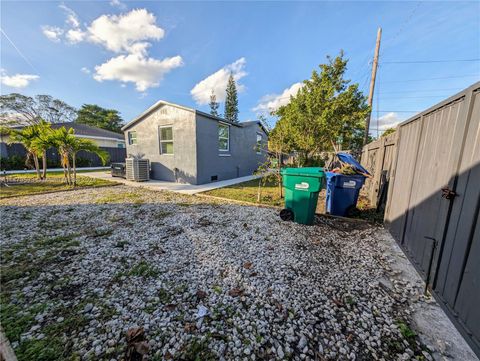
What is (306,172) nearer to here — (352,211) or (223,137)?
(352,211)

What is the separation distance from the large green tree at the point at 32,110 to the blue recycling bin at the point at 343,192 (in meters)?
12.1

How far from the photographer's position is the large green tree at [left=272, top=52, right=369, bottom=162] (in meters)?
10.1

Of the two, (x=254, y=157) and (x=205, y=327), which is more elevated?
(x=254, y=157)

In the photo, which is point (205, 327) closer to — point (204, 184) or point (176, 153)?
point (204, 184)

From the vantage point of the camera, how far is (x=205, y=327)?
5.04ft

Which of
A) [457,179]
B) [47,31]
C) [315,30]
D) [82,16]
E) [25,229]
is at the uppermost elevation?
[315,30]

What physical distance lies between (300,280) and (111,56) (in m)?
13.0

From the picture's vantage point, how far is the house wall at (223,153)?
831cm

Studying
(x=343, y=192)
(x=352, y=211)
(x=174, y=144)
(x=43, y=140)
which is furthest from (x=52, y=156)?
(x=352, y=211)

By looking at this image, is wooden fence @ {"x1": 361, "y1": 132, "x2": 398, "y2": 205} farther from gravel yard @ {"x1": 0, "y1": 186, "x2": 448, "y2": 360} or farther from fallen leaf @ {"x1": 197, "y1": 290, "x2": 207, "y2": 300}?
fallen leaf @ {"x1": 197, "y1": 290, "x2": 207, "y2": 300}

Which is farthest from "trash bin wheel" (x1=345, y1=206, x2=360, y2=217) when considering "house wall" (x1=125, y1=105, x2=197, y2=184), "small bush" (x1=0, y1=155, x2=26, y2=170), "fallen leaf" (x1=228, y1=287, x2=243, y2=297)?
"small bush" (x1=0, y1=155, x2=26, y2=170)

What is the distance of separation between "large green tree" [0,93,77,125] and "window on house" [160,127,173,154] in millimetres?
5090

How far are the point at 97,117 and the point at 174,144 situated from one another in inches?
1394

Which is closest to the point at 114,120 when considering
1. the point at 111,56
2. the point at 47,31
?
the point at 111,56
